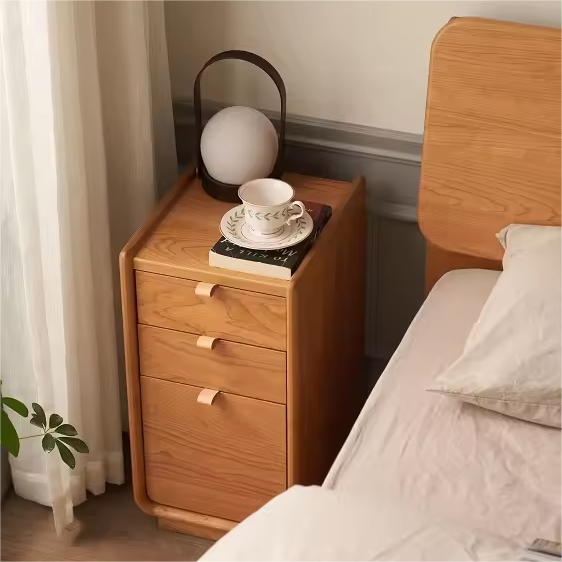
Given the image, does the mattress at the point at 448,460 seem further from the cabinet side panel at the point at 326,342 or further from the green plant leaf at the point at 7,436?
the green plant leaf at the point at 7,436

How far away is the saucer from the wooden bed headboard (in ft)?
Answer: 0.82

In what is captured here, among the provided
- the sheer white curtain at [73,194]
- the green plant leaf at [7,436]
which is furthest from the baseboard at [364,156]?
the green plant leaf at [7,436]

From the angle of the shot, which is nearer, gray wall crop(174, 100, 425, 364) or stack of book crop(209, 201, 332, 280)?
stack of book crop(209, 201, 332, 280)

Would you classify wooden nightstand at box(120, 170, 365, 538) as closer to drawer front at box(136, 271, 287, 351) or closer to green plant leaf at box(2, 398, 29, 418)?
drawer front at box(136, 271, 287, 351)

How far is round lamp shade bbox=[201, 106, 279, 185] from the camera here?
1.97m

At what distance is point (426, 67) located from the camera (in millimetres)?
2000

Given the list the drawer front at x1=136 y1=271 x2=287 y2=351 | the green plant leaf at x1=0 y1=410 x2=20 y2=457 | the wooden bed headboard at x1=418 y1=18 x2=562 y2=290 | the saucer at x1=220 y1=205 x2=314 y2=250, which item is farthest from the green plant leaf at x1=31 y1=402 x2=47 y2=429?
the wooden bed headboard at x1=418 y1=18 x2=562 y2=290

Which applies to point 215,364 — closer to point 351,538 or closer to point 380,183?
point 380,183

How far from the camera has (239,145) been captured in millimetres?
1964

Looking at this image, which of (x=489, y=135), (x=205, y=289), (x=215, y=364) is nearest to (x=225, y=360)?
(x=215, y=364)

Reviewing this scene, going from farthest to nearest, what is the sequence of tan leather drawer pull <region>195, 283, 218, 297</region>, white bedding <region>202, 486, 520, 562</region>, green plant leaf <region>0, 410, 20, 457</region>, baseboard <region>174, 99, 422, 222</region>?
baseboard <region>174, 99, 422, 222</region>, tan leather drawer pull <region>195, 283, 218, 297</region>, green plant leaf <region>0, 410, 20, 457</region>, white bedding <region>202, 486, 520, 562</region>

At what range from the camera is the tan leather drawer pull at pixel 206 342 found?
1.88m

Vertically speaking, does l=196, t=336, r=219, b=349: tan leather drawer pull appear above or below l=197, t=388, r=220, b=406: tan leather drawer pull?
above

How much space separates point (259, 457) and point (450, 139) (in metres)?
0.69
